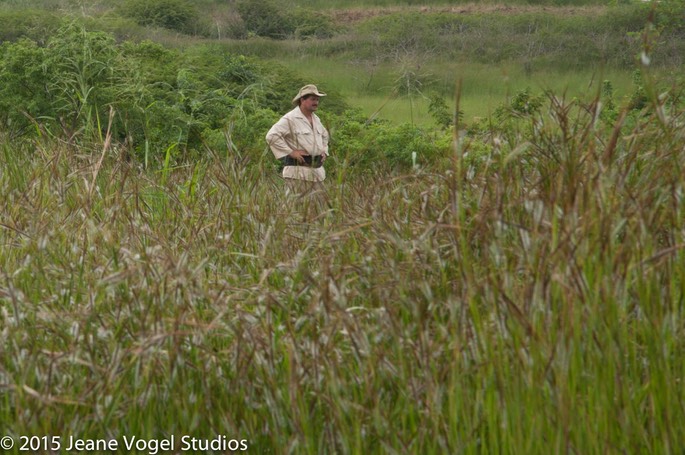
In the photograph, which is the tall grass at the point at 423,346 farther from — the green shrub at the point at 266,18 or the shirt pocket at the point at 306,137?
the green shrub at the point at 266,18

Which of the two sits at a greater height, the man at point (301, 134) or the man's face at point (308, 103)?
the man's face at point (308, 103)

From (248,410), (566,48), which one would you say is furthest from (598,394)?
(566,48)

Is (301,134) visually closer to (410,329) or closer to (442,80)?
(410,329)

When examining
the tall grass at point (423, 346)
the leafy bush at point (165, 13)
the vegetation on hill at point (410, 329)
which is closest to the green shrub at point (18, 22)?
the leafy bush at point (165, 13)

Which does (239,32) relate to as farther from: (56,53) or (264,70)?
(56,53)

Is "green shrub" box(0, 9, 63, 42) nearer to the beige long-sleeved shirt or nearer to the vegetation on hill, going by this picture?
the beige long-sleeved shirt

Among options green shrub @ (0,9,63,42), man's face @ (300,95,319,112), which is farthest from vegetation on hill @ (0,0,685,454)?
green shrub @ (0,9,63,42)

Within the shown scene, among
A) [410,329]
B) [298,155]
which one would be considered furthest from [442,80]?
[410,329]

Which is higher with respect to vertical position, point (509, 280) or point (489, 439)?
point (509, 280)

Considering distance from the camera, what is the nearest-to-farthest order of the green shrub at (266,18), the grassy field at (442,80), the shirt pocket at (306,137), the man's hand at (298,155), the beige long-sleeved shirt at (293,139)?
the man's hand at (298,155) → the beige long-sleeved shirt at (293,139) → the shirt pocket at (306,137) → the grassy field at (442,80) → the green shrub at (266,18)

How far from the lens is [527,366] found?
2.49 metres

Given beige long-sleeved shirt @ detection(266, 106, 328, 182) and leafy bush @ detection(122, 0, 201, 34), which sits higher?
beige long-sleeved shirt @ detection(266, 106, 328, 182)

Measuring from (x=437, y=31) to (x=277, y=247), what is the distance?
28372 millimetres

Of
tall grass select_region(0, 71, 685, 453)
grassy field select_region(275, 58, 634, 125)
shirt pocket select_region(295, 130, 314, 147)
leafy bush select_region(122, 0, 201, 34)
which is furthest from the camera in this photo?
leafy bush select_region(122, 0, 201, 34)
